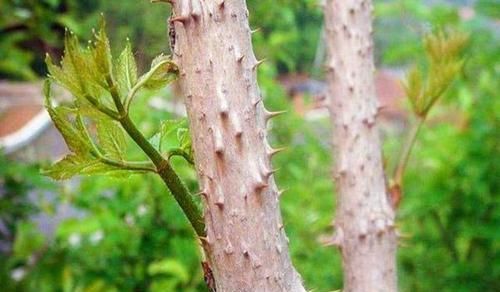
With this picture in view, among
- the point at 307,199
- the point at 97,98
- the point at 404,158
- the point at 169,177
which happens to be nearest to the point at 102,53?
the point at 97,98

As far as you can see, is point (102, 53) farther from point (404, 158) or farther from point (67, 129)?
point (404, 158)

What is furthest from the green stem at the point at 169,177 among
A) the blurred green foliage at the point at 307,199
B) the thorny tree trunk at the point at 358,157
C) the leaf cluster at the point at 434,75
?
the blurred green foliage at the point at 307,199

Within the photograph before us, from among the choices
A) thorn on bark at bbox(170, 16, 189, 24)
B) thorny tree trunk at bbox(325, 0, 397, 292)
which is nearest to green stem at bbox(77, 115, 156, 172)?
thorn on bark at bbox(170, 16, 189, 24)

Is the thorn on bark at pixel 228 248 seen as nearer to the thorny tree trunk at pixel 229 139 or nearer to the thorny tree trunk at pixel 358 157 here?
the thorny tree trunk at pixel 229 139

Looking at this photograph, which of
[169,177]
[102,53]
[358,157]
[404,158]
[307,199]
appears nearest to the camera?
[102,53]

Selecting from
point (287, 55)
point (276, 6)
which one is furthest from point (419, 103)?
point (287, 55)

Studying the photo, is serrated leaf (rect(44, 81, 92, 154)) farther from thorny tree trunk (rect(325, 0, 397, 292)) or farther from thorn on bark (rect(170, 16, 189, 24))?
thorny tree trunk (rect(325, 0, 397, 292))

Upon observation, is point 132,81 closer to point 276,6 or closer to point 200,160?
point 200,160
